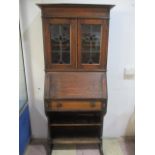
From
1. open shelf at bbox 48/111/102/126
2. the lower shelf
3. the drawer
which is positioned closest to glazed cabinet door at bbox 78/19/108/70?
the drawer

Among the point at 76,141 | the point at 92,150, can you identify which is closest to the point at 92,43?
the point at 76,141

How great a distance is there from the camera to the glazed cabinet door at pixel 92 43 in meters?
2.02

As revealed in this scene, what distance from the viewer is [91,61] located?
2137 millimetres

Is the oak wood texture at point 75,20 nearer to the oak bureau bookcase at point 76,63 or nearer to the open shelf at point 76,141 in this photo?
the oak bureau bookcase at point 76,63

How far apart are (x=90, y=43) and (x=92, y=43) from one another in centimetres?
2

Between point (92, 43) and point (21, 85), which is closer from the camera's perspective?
point (92, 43)

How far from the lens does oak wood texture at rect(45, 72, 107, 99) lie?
209cm

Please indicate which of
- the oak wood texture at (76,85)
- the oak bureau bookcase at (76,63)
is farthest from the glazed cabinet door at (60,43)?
the oak wood texture at (76,85)

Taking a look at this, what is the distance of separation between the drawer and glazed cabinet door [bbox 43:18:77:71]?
0.38 meters

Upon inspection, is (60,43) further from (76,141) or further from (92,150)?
(92,150)

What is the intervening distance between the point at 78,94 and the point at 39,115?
0.79m

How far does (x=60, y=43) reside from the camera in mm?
2086
